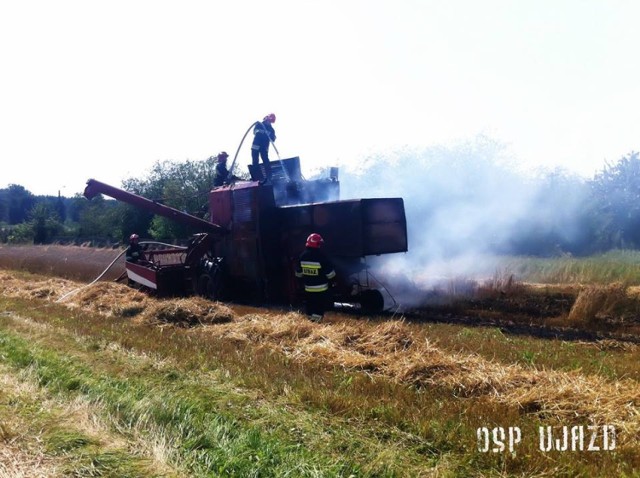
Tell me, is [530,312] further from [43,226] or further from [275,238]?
[43,226]

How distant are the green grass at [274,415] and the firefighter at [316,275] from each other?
2.31 metres

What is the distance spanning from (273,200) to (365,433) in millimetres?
9032

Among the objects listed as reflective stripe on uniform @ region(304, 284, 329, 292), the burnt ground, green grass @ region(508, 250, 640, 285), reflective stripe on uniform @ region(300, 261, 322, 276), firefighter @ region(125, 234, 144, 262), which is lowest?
the burnt ground

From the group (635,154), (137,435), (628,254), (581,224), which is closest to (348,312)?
(137,435)

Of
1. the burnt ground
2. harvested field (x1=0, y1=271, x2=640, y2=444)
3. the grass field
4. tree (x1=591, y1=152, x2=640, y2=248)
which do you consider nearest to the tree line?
tree (x1=591, y1=152, x2=640, y2=248)

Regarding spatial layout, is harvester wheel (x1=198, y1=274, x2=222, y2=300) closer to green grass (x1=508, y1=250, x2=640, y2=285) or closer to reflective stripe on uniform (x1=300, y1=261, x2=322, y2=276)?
reflective stripe on uniform (x1=300, y1=261, x2=322, y2=276)

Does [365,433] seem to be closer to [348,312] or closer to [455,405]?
[455,405]

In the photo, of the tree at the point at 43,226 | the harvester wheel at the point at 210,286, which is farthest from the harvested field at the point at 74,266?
the tree at the point at 43,226

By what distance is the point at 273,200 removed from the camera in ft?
42.2

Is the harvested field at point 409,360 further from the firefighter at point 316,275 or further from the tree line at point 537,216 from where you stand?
the tree line at point 537,216

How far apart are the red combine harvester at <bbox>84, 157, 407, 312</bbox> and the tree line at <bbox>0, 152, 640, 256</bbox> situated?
197 centimetres

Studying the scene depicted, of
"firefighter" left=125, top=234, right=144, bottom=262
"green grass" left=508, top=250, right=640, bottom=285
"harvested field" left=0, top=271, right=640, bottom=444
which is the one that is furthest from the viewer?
"firefighter" left=125, top=234, right=144, bottom=262

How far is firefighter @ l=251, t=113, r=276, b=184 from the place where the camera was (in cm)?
1362

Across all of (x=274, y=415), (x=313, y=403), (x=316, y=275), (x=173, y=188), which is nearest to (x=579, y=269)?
(x=316, y=275)
